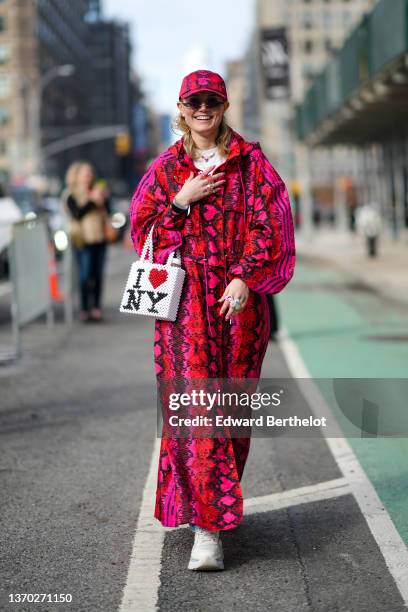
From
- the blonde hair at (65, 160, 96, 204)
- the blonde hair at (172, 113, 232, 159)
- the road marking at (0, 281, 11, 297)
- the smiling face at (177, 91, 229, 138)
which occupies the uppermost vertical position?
the blonde hair at (65, 160, 96, 204)

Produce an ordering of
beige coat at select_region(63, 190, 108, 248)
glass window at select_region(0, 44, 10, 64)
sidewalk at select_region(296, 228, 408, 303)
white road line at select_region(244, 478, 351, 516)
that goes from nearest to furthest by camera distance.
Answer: white road line at select_region(244, 478, 351, 516)
beige coat at select_region(63, 190, 108, 248)
sidewalk at select_region(296, 228, 408, 303)
glass window at select_region(0, 44, 10, 64)

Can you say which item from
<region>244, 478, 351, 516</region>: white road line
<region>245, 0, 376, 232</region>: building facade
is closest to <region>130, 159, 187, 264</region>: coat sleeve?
<region>244, 478, 351, 516</region>: white road line

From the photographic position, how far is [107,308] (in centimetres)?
1509

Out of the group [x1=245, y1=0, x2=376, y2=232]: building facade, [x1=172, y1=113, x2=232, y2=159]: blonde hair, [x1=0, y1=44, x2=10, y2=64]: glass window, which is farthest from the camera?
[x1=245, y1=0, x2=376, y2=232]: building facade

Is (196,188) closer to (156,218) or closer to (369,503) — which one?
(156,218)

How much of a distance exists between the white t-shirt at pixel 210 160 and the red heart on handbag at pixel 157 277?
1.40ft

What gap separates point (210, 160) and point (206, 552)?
4.75ft

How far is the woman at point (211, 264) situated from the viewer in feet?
13.2

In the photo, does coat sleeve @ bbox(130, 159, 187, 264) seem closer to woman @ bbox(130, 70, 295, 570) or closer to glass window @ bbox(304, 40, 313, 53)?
woman @ bbox(130, 70, 295, 570)

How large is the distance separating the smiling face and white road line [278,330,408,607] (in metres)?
1.73

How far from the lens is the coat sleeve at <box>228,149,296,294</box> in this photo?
4035 mm

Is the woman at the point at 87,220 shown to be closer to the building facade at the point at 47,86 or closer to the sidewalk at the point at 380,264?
the sidewalk at the point at 380,264

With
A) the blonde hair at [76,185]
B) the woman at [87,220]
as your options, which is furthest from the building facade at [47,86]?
the woman at [87,220]

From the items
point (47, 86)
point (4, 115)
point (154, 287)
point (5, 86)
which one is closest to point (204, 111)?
point (154, 287)
